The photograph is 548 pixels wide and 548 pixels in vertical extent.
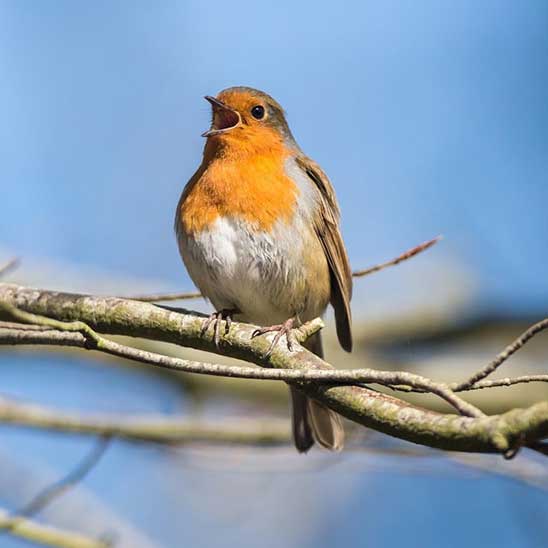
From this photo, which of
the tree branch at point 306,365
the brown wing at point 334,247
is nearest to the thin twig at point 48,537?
the tree branch at point 306,365

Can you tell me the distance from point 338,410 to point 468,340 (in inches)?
119

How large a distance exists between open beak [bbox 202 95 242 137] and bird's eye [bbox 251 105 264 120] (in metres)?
0.09

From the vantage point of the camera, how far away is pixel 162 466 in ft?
21.9

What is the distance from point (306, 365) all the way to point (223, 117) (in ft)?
7.46

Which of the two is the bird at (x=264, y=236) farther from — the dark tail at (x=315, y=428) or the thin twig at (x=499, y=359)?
the thin twig at (x=499, y=359)

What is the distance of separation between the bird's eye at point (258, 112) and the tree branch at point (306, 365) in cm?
173

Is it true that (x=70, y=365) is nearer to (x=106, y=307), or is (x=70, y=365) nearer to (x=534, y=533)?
(x=106, y=307)

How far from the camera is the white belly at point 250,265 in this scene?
4.36 m

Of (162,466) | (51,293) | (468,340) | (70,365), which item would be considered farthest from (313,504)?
(51,293)

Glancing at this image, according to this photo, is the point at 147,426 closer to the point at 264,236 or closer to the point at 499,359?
the point at 264,236

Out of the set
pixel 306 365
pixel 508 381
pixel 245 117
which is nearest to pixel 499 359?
pixel 508 381

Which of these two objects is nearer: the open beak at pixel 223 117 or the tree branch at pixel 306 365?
the tree branch at pixel 306 365

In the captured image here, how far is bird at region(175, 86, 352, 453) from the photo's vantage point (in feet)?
14.4

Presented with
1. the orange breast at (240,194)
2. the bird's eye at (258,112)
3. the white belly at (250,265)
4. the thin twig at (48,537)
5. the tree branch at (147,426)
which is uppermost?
the bird's eye at (258,112)
